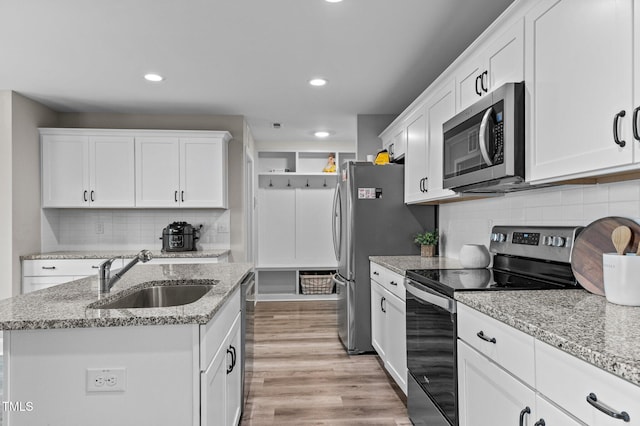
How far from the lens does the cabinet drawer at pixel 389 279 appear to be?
2.82 metres

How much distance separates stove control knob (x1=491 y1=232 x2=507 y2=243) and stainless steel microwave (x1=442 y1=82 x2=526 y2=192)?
0.27m

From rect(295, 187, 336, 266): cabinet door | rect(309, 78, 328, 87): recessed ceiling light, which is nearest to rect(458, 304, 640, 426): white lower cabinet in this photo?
rect(309, 78, 328, 87): recessed ceiling light

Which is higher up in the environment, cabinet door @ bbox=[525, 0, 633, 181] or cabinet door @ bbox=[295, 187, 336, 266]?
cabinet door @ bbox=[525, 0, 633, 181]

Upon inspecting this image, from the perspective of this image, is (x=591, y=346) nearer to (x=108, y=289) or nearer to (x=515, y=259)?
(x=515, y=259)

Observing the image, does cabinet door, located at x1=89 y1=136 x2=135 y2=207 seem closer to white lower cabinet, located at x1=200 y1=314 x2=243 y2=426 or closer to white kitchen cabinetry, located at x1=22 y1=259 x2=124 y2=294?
white kitchen cabinetry, located at x1=22 y1=259 x2=124 y2=294

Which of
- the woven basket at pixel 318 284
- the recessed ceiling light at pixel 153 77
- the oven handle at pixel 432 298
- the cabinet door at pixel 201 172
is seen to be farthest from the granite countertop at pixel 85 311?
the woven basket at pixel 318 284

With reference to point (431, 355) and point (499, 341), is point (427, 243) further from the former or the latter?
point (499, 341)

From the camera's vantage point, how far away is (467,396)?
5.64ft

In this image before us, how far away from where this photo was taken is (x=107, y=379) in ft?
4.65

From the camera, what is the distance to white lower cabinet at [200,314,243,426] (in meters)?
1.50

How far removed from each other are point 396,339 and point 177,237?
8.73ft

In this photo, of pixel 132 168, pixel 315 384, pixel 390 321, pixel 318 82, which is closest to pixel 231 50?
pixel 318 82

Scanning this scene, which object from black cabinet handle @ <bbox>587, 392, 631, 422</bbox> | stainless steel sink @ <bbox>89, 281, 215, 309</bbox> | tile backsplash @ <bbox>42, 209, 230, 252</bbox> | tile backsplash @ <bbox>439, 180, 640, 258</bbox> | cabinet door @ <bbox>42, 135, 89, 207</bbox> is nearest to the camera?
black cabinet handle @ <bbox>587, 392, 631, 422</bbox>

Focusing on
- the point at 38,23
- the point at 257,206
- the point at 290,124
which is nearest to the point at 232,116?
the point at 290,124
